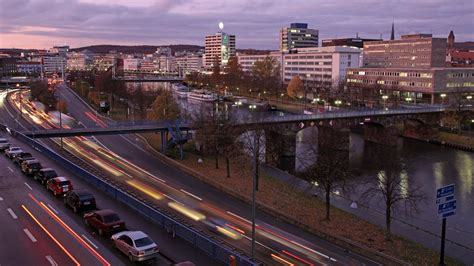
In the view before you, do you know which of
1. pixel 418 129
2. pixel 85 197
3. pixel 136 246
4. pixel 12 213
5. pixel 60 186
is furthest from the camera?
pixel 418 129

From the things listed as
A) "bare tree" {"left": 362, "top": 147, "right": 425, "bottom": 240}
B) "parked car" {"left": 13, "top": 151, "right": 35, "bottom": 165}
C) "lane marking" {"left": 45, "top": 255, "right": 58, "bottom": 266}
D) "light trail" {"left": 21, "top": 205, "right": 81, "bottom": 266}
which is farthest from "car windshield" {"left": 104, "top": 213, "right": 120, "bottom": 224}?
"parked car" {"left": 13, "top": 151, "right": 35, "bottom": 165}

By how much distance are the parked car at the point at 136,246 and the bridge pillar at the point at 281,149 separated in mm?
28163

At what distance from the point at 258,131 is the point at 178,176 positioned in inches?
317

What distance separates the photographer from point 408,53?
137625 mm

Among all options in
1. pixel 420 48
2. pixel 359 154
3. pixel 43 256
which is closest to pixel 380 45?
pixel 420 48

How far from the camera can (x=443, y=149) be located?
6106 centimetres

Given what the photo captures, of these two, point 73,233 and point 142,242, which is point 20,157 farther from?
point 142,242

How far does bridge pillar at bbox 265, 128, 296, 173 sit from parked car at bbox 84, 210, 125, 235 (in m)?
26.2

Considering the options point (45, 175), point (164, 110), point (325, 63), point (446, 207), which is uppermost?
point (325, 63)

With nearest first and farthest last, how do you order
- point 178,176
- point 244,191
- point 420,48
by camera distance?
point 244,191
point 178,176
point 420,48

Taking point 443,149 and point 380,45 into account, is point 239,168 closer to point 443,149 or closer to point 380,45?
point 443,149

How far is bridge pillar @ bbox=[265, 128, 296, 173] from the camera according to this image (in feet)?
156

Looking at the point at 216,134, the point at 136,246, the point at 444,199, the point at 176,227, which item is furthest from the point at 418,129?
the point at 136,246

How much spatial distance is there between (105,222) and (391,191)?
15.8 metres
